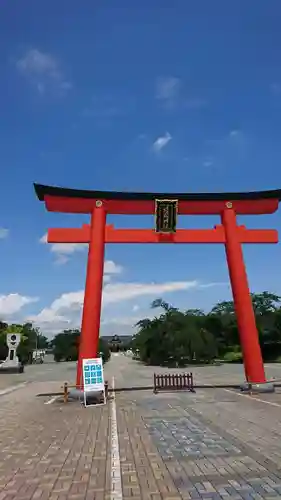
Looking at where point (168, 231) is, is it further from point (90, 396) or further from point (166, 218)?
point (90, 396)

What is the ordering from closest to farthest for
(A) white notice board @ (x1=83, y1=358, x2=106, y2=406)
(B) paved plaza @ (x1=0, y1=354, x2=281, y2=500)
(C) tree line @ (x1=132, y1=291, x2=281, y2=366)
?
1. (B) paved plaza @ (x1=0, y1=354, x2=281, y2=500)
2. (A) white notice board @ (x1=83, y1=358, x2=106, y2=406)
3. (C) tree line @ (x1=132, y1=291, x2=281, y2=366)

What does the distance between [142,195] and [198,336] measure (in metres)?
32.2

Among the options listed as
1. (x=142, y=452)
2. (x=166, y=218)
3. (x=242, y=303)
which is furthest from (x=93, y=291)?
(x=142, y=452)

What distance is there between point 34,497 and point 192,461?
2.65 meters

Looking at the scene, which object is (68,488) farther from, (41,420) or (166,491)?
(41,420)

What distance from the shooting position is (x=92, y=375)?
15773 millimetres

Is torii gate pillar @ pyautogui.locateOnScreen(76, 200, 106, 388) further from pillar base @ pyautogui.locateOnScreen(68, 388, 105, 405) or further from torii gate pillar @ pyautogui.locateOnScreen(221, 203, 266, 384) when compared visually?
torii gate pillar @ pyautogui.locateOnScreen(221, 203, 266, 384)

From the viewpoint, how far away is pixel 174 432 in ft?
31.6

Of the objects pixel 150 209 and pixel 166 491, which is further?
pixel 150 209

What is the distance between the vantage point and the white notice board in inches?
607

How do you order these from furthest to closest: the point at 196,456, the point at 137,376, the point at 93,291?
the point at 137,376 → the point at 93,291 → the point at 196,456

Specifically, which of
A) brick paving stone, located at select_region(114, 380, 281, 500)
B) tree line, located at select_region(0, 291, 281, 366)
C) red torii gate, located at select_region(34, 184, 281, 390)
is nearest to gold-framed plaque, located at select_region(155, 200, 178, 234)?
red torii gate, located at select_region(34, 184, 281, 390)

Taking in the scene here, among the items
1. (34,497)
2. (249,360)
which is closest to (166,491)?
(34,497)

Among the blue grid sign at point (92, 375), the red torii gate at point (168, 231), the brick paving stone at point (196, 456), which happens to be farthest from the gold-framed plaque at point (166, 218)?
the brick paving stone at point (196, 456)
